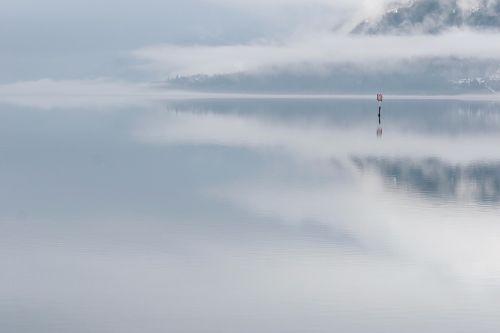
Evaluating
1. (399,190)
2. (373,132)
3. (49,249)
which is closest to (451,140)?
(373,132)

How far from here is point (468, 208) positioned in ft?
241

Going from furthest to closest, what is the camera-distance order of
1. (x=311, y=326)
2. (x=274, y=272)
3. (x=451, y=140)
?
(x=451, y=140) < (x=274, y=272) < (x=311, y=326)

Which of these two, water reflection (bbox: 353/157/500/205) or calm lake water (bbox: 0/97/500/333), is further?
water reflection (bbox: 353/157/500/205)

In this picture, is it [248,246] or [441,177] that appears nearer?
[248,246]

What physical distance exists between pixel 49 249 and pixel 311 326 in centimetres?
2143

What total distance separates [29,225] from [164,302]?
2358cm

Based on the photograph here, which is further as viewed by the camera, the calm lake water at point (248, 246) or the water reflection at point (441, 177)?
the water reflection at point (441, 177)

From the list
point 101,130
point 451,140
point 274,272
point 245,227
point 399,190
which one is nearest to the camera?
point 274,272

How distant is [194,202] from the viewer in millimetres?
75562

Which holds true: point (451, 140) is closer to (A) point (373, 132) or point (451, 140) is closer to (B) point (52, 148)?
(A) point (373, 132)

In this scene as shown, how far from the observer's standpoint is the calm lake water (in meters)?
41.8

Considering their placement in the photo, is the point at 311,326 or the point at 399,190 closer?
the point at 311,326

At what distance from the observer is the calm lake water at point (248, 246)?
41.8m

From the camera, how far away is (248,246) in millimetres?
56594
